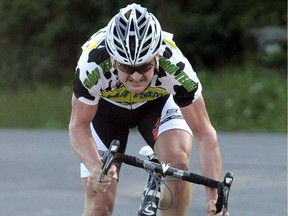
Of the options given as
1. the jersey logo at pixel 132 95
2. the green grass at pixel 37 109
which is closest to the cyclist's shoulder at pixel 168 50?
the jersey logo at pixel 132 95

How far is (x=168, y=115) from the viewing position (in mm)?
5832

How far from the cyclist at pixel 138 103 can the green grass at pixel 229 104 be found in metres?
9.80

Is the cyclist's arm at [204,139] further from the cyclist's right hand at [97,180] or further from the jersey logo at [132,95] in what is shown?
the cyclist's right hand at [97,180]

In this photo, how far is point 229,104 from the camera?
56.5 ft

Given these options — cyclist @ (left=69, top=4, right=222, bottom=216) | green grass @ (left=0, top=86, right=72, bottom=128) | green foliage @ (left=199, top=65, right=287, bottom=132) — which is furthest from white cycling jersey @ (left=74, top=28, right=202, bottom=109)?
green grass @ (left=0, top=86, right=72, bottom=128)

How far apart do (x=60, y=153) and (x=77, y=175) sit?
196 centimetres

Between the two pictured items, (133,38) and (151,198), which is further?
(151,198)

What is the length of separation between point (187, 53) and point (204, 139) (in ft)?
60.2

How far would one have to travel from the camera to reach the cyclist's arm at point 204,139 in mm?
4871

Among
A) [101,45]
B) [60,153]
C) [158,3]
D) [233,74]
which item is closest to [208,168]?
[101,45]

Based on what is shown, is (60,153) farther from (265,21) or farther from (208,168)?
(265,21)

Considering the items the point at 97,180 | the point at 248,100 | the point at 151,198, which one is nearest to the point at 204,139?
the point at 151,198

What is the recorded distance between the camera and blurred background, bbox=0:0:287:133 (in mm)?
17281

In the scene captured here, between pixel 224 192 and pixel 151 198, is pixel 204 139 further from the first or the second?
pixel 224 192
